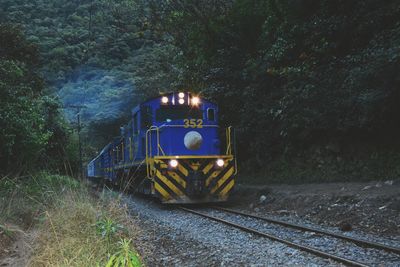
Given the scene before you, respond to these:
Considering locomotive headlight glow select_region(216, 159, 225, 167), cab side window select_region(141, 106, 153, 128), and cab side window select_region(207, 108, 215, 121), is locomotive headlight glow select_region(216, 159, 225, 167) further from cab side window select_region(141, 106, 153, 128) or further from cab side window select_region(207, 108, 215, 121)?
cab side window select_region(141, 106, 153, 128)

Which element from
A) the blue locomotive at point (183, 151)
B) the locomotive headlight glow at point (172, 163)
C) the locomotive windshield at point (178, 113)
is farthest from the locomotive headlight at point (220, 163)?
the locomotive windshield at point (178, 113)

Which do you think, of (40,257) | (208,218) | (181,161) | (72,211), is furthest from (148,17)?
(40,257)

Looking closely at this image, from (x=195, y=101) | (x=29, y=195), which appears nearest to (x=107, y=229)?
(x=29, y=195)

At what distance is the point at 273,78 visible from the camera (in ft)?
54.9

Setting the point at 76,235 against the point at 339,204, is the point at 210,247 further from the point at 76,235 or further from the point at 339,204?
the point at 339,204

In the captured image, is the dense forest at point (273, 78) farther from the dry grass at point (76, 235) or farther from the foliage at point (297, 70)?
the dry grass at point (76, 235)

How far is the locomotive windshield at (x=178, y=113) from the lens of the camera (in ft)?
45.3

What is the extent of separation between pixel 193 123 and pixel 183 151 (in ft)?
2.81

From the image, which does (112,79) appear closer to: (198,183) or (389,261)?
(198,183)

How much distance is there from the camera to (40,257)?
5438 mm

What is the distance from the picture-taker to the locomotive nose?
13141mm

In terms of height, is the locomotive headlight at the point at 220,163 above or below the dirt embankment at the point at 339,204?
above

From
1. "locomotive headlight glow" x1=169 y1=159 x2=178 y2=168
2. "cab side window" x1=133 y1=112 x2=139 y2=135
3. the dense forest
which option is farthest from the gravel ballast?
"cab side window" x1=133 y1=112 x2=139 y2=135

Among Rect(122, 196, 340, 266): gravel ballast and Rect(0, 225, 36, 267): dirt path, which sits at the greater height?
Rect(0, 225, 36, 267): dirt path
